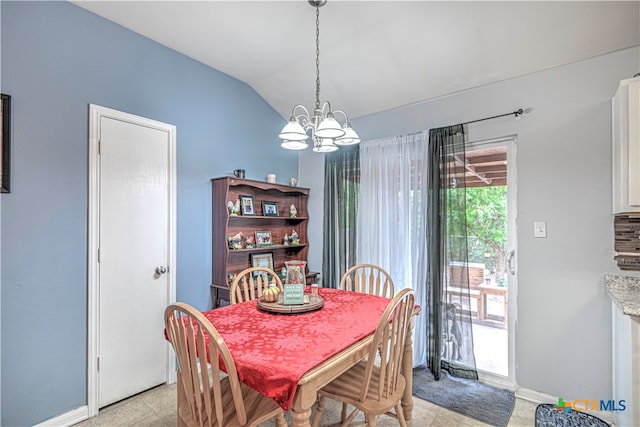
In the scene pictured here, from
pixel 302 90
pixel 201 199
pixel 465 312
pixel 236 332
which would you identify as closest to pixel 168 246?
pixel 201 199

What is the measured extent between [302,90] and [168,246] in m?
1.93

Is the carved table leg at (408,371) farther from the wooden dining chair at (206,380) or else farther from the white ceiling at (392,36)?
the white ceiling at (392,36)

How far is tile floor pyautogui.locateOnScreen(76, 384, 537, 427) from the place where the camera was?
2.10 metres

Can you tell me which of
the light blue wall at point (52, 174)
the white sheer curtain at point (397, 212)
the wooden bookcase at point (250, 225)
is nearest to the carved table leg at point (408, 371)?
the white sheer curtain at point (397, 212)

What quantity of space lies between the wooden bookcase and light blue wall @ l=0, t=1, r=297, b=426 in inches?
35.1

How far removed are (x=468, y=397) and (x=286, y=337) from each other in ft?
5.67

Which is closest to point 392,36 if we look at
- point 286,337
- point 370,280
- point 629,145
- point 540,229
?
point 629,145

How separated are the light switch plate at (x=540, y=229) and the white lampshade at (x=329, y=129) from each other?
67.8 inches

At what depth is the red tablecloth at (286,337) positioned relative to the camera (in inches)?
48.9

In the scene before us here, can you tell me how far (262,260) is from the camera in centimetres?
335

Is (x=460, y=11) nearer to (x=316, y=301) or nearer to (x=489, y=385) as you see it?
(x=316, y=301)

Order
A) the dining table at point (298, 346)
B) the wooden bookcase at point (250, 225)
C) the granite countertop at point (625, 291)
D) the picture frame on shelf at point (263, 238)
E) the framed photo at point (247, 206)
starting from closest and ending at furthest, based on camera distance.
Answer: the dining table at point (298, 346) → the granite countertop at point (625, 291) → the wooden bookcase at point (250, 225) → the framed photo at point (247, 206) → the picture frame on shelf at point (263, 238)

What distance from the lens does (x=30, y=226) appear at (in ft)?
6.41

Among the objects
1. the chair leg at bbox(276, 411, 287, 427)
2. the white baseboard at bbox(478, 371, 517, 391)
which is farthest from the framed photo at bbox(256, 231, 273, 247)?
the white baseboard at bbox(478, 371, 517, 391)
